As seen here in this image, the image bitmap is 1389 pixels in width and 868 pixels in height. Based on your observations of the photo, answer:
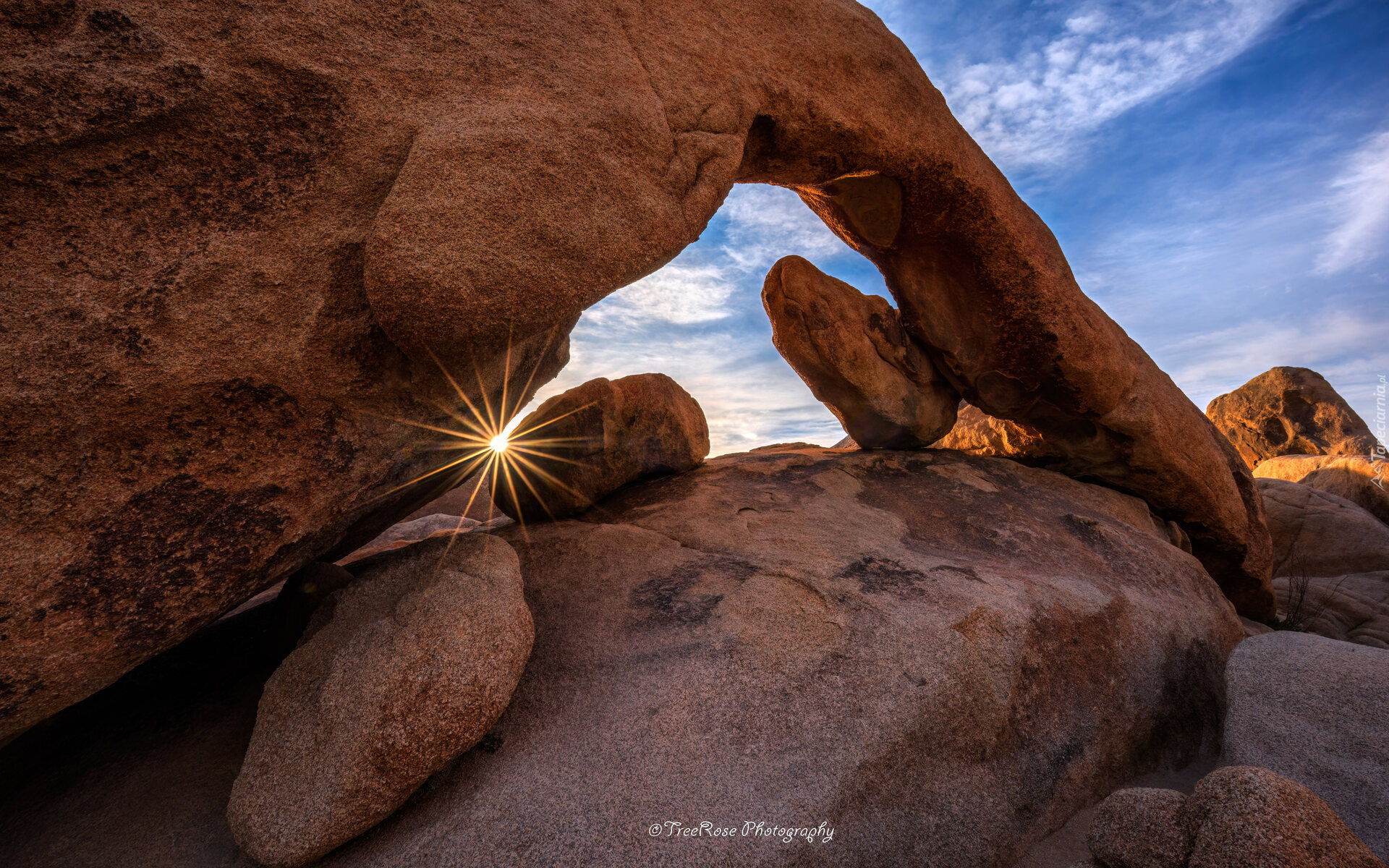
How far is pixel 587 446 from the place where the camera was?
4.09m

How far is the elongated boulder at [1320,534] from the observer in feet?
25.2

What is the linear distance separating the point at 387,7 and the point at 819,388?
4027 mm

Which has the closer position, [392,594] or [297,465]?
[297,465]

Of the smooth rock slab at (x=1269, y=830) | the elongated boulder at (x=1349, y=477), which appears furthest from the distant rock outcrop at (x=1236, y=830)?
the elongated boulder at (x=1349, y=477)

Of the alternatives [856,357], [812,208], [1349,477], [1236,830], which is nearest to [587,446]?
[856,357]

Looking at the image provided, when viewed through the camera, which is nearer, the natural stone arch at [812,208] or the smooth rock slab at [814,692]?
the smooth rock slab at [814,692]

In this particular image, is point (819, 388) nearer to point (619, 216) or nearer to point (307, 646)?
point (619, 216)

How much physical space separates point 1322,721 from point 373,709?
3.92 metres

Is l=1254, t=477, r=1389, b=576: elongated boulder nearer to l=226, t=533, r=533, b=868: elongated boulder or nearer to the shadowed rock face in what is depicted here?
the shadowed rock face

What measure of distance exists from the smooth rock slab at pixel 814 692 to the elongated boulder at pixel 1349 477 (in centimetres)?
817

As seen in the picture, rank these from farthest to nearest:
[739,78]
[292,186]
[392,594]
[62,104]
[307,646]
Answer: [739,78] → [392,594] → [307,646] → [292,186] → [62,104]

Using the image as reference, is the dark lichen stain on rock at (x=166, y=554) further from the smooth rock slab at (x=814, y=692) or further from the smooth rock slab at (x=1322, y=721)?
the smooth rock slab at (x=1322, y=721)

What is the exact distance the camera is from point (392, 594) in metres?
2.55

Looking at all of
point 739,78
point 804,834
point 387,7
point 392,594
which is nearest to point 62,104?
point 387,7
